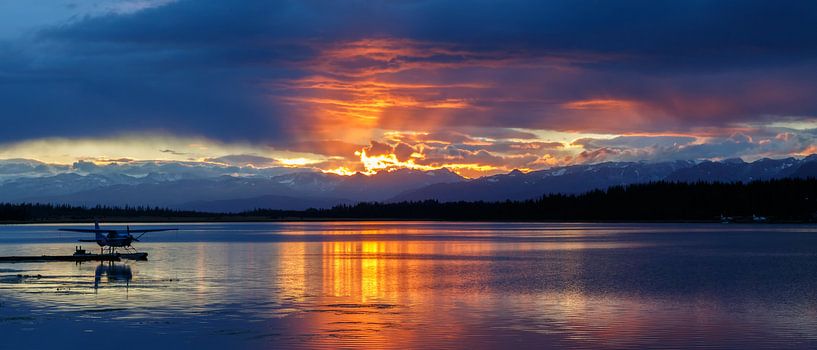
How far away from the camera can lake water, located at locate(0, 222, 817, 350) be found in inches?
949

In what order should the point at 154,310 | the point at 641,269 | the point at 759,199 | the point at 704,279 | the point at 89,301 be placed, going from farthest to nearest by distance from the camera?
the point at 759,199, the point at 641,269, the point at 704,279, the point at 89,301, the point at 154,310

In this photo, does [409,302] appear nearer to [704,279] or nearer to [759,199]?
[704,279]

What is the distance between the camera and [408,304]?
32344 mm

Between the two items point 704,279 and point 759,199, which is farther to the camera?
point 759,199

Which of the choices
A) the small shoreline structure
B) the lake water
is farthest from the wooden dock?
the lake water

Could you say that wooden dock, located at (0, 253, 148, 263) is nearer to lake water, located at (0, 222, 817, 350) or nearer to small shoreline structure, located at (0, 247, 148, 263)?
small shoreline structure, located at (0, 247, 148, 263)

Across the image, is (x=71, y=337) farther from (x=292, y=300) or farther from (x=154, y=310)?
(x=292, y=300)

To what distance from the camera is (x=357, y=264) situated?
54781 mm

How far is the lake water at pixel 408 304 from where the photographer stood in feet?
79.0

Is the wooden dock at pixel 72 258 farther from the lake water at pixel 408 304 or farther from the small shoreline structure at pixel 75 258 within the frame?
the lake water at pixel 408 304

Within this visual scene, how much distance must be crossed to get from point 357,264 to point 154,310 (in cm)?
2554

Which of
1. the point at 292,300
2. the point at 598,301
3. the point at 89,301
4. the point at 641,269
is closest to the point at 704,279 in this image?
the point at 641,269

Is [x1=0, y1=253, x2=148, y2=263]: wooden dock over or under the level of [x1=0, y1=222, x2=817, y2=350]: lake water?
over

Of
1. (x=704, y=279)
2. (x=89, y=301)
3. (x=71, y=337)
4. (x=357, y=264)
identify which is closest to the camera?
(x=71, y=337)
